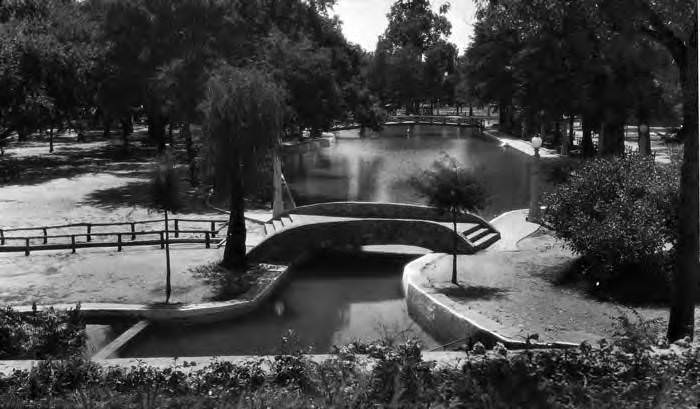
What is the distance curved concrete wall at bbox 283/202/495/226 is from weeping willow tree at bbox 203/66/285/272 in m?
6.49

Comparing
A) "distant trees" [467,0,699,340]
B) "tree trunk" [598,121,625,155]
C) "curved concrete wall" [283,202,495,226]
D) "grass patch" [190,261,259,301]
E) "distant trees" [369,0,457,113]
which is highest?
"distant trees" [369,0,457,113]

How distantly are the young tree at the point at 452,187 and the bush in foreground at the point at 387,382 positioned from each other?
11.7 meters

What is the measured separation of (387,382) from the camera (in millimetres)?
7117

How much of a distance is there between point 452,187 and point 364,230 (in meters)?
6.80

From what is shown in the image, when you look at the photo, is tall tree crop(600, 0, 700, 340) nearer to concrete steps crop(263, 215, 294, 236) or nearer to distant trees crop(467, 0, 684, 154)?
concrete steps crop(263, 215, 294, 236)

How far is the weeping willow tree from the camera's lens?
2069 centimetres

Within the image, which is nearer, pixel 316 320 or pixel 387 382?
pixel 387 382

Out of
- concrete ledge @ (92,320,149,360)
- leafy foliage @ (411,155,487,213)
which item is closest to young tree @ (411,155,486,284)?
leafy foliage @ (411,155,487,213)

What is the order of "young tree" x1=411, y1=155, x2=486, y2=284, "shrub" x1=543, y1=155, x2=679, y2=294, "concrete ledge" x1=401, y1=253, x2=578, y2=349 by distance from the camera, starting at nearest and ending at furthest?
1. "concrete ledge" x1=401, y1=253, x2=578, y2=349
2. "shrub" x1=543, y1=155, x2=679, y2=294
3. "young tree" x1=411, y1=155, x2=486, y2=284

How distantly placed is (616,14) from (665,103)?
1189 inches

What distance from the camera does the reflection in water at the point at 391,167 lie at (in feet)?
126

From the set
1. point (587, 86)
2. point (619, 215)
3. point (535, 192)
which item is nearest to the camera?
point (619, 215)

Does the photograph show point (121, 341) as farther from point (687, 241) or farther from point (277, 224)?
point (687, 241)

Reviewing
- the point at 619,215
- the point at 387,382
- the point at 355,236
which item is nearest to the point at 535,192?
the point at 355,236
